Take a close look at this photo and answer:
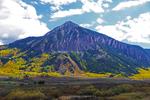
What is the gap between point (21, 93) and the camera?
86438 mm

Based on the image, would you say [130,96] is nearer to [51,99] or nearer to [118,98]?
[118,98]

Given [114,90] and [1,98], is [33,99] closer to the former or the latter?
[1,98]

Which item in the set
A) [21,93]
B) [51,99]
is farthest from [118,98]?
[21,93]

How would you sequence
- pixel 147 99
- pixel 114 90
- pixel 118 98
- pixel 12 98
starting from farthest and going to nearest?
pixel 114 90 < pixel 12 98 < pixel 118 98 < pixel 147 99

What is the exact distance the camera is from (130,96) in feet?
259

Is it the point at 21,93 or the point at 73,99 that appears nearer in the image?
the point at 73,99

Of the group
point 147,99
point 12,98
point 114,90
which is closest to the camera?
point 147,99

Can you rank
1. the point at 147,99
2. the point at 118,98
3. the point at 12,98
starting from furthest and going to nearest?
the point at 12,98 → the point at 118,98 → the point at 147,99

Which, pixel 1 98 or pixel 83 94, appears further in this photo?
pixel 83 94

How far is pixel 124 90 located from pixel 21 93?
27613 millimetres

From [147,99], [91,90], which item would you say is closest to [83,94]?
[91,90]

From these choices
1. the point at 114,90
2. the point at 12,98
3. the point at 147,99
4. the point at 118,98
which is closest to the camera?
the point at 147,99

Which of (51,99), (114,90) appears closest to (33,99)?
(51,99)

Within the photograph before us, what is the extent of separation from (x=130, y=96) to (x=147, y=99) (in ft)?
26.1
